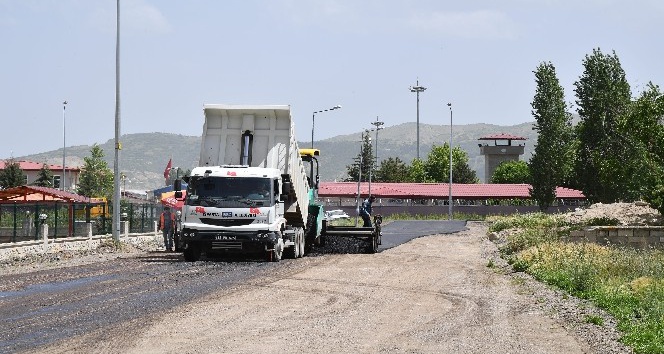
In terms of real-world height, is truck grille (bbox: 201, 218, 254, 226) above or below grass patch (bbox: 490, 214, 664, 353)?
above

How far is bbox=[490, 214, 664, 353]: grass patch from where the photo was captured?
514 inches

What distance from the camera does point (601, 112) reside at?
9381 centimetres

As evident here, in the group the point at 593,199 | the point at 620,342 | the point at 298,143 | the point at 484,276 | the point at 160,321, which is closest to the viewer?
the point at 620,342

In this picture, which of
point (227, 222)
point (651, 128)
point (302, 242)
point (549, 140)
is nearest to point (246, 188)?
point (227, 222)

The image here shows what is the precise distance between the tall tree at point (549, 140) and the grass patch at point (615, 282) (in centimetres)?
6246

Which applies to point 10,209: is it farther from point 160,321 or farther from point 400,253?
point 160,321

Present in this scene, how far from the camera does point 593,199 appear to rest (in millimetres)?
95500

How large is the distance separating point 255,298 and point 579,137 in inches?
3371

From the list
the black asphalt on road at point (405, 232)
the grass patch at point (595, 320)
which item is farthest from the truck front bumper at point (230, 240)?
the grass patch at point (595, 320)

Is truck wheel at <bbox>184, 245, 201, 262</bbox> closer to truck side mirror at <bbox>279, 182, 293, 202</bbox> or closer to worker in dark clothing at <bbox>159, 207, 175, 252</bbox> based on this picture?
truck side mirror at <bbox>279, 182, 293, 202</bbox>

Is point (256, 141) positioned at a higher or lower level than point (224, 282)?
higher

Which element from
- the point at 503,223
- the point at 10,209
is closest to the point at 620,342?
the point at 10,209

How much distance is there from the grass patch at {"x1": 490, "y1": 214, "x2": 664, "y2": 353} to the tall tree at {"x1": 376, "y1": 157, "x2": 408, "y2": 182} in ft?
402

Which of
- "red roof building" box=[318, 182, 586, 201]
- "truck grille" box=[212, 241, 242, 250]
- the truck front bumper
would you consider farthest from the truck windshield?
"red roof building" box=[318, 182, 586, 201]
